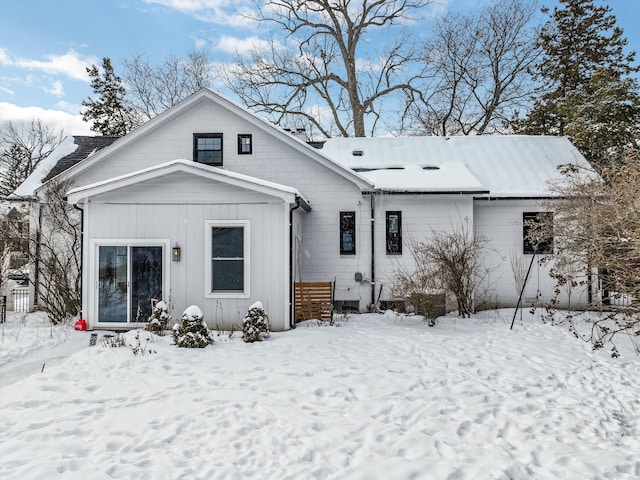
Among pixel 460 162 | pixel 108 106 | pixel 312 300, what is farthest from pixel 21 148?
pixel 460 162

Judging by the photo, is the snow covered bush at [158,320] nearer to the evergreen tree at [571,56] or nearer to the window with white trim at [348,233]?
the window with white trim at [348,233]

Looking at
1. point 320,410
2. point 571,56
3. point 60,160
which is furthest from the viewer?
point 571,56

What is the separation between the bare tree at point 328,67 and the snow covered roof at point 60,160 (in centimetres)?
1072

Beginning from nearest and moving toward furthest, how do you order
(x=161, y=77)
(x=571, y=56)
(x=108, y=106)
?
1. (x=571, y=56)
2. (x=161, y=77)
3. (x=108, y=106)

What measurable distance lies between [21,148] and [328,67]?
21.2 metres

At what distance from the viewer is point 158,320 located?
29.5ft

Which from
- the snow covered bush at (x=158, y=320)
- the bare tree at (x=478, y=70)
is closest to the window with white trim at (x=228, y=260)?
the snow covered bush at (x=158, y=320)

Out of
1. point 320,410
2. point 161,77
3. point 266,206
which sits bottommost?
point 320,410

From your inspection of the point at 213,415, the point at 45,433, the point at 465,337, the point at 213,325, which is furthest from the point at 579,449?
the point at 213,325

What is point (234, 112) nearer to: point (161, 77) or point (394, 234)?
point (394, 234)

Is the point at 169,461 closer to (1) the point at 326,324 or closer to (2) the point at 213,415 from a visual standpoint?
(2) the point at 213,415

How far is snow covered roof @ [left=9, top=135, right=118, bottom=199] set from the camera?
12.7 m

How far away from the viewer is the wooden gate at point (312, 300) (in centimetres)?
1086

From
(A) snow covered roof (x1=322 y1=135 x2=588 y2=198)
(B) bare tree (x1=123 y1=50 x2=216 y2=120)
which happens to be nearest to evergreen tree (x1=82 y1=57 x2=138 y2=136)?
(B) bare tree (x1=123 y1=50 x2=216 y2=120)
